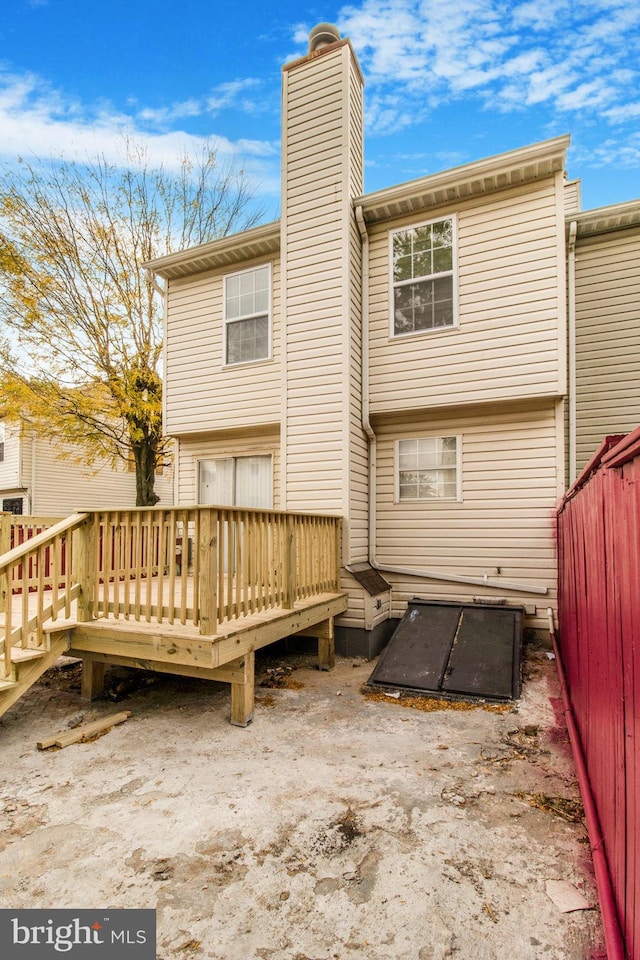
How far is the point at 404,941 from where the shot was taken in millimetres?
1899

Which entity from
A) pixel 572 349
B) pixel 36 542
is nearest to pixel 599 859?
pixel 36 542

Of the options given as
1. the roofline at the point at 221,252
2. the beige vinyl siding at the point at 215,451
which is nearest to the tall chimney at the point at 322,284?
the roofline at the point at 221,252

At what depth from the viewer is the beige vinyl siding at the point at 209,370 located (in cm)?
775

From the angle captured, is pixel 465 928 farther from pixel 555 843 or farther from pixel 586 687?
pixel 586 687

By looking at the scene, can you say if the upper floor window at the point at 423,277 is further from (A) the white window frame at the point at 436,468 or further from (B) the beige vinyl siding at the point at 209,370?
(B) the beige vinyl siding at the point at 209,370

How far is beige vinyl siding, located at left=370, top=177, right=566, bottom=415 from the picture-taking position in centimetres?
620

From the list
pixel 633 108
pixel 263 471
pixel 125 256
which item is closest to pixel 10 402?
pixel 125 256

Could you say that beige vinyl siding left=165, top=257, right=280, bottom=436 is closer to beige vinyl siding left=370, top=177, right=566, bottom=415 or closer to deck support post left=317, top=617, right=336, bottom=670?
beige vinyl siding left=370, top=177, right=566, bottom=415

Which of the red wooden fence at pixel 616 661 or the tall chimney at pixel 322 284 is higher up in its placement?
the tall chimney at pixel 322 284

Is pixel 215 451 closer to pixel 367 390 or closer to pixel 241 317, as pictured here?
pixel 241 317

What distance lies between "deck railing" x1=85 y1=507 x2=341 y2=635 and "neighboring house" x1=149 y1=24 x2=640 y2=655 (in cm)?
165

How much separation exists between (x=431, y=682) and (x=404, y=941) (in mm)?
3131

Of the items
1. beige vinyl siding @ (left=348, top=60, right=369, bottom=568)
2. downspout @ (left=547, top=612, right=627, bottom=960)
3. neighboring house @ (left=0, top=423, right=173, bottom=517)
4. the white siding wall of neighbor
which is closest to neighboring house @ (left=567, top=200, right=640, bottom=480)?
beige vinyl siding @ (left=348, top=60, right=369, bottom=568)

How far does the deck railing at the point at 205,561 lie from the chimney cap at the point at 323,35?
729 centimetres
